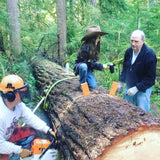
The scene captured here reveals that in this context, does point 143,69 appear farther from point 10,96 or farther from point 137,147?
point 10,96

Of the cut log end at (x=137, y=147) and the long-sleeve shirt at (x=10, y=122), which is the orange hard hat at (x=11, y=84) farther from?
the cut log end at (x=137, y=147)

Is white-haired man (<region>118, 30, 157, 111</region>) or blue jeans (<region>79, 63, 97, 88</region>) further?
blue jeans (<region>79, 63, 97, 88</region>)

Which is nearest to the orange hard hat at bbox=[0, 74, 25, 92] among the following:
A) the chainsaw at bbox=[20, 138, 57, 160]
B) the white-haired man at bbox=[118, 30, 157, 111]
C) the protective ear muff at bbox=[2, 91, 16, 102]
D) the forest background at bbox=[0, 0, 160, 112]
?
the protective ear muff at bbox=[2, 91, 16, 102]

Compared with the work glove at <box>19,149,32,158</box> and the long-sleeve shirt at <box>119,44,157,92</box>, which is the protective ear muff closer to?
the work glove at <box>19,149,32,158</box>

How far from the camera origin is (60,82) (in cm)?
412

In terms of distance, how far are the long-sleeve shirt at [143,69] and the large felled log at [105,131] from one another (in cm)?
80

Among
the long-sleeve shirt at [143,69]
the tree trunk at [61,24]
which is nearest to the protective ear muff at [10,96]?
the long-sleeve shirt at [143,69]

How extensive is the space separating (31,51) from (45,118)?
475 cm

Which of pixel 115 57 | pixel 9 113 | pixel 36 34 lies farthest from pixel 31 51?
pixel 9 113

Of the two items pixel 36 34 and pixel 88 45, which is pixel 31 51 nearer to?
pixel 36 34

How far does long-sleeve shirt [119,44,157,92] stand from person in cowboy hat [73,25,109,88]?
55 cm

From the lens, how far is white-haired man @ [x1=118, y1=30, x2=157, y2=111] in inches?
119

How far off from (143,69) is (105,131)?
1.67 meters

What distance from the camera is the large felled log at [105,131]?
72.1 inches
